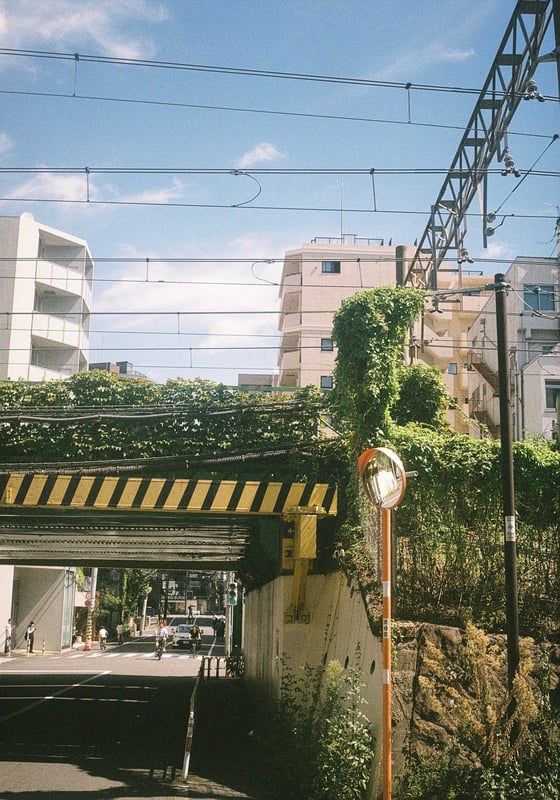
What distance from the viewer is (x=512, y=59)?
1492 centimetres

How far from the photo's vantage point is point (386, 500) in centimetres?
881

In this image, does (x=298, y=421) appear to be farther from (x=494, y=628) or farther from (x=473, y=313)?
(x=473, y=313)

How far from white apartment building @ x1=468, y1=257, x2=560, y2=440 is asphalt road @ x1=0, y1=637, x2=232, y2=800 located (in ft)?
67.3

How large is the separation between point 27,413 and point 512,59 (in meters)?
11.3

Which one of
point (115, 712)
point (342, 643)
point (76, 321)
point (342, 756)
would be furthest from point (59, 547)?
point (76, 321)

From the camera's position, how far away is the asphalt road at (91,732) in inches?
473

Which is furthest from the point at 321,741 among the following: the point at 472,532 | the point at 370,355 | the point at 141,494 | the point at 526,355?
the point at 526,355

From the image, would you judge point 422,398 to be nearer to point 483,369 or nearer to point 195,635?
point 483,369

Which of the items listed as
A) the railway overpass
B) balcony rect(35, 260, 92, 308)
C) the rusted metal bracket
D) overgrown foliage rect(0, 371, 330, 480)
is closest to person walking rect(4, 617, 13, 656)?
A: balcony rect(35, 260, 92, 308)

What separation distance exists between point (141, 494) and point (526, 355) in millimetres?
37929

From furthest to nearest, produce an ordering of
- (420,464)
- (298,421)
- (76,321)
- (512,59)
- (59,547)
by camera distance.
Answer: (76,321) < (59,547) < (298,421) < (512,59) < (420,464)

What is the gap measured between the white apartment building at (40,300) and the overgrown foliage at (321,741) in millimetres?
39262

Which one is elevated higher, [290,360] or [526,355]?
[290,360]

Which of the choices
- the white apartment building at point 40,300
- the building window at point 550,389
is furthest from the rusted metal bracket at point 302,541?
the white apartment building at point 40,300
